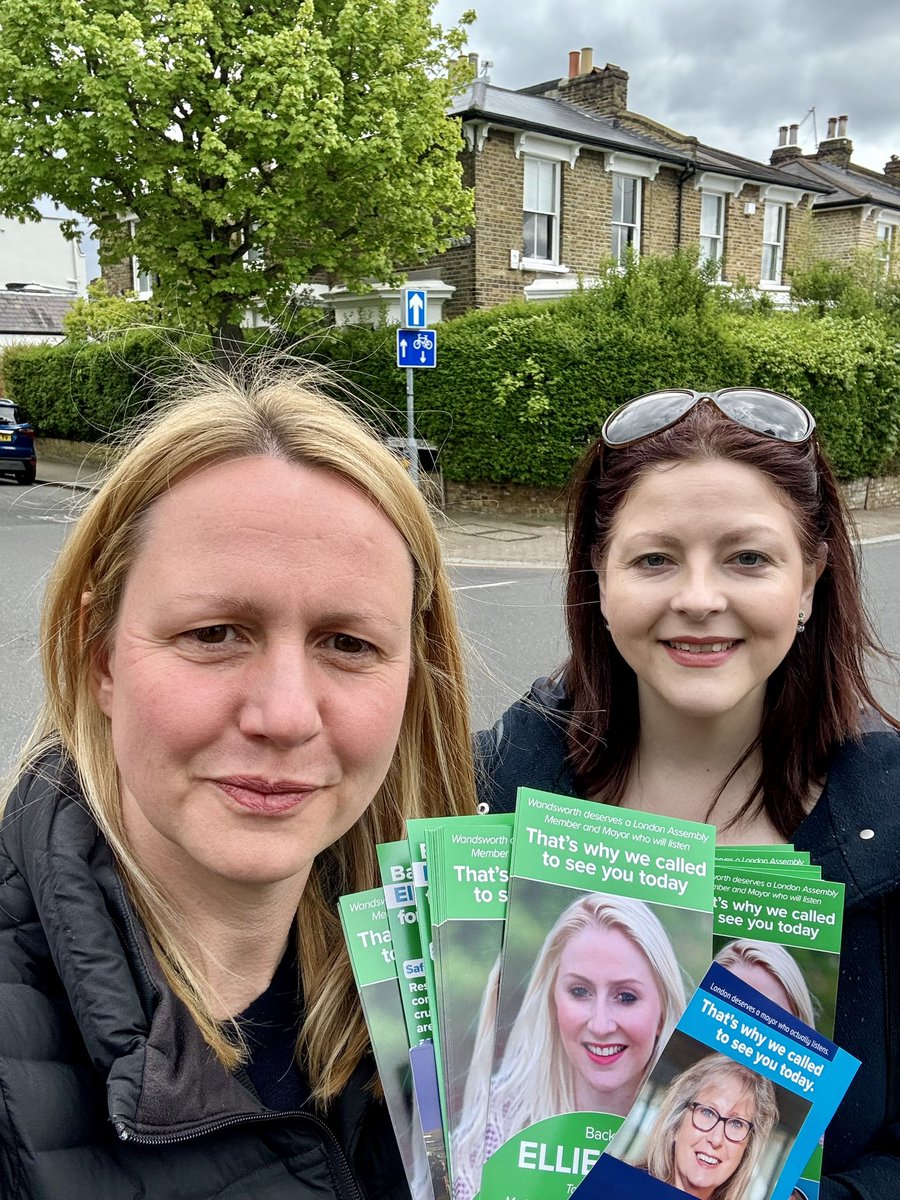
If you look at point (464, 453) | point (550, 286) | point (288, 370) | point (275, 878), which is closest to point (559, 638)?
point (288, 370)

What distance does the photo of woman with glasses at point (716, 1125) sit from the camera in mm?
984


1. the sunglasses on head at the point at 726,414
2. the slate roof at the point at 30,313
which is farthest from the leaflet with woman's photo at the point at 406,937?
the slate roof at the point at 30,313

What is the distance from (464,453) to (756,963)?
1478 cm

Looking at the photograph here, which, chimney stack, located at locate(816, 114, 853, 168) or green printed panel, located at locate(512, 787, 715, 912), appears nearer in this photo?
green printed panel, located at locate(512, 787, 715, 912)

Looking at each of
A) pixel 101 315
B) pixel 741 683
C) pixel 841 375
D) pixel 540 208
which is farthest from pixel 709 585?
pixel 540 208

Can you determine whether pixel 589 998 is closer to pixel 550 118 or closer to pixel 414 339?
pixel 414 339

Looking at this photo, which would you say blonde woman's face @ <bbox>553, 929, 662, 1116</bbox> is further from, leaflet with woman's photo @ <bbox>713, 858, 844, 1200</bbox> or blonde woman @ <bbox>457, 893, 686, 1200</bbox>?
leaflet with woman's photo @ <bbox>713, 858, 844, 1200</bbox>

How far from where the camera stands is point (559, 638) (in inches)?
309

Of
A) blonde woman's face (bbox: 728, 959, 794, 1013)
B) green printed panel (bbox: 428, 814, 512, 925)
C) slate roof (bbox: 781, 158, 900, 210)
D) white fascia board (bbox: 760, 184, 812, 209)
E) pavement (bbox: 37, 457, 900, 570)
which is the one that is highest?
slate roof (bbox: 781, 158, 900, 210)

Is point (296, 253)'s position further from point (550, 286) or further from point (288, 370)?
point (288, 370)

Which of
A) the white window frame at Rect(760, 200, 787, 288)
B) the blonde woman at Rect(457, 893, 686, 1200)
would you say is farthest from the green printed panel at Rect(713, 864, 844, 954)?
the white window frame at Rect(760, 200, 787, 288)

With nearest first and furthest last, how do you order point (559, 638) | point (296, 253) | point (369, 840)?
point (369, 840) → point (559, 638) → point (296, 253)

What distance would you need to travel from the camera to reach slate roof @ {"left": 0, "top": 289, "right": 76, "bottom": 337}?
31.9m

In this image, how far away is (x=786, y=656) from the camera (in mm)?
1771
